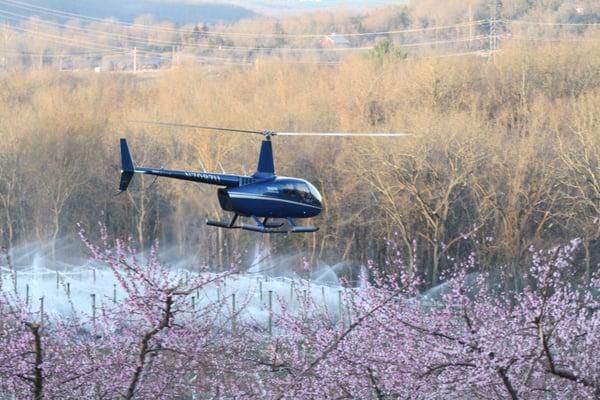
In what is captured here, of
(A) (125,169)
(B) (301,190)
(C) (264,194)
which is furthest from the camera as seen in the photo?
(A) (125,169)

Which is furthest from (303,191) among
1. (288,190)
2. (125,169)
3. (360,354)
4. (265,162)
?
(360,354)

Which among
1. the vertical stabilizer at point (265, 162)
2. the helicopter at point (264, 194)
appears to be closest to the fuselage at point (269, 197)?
the helicopter at point (264, 194)

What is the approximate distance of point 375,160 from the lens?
59.7m

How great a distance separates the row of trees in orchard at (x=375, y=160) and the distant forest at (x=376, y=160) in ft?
0.33

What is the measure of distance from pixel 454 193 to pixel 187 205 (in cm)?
1371

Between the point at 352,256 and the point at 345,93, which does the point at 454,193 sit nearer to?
the point at 352,256

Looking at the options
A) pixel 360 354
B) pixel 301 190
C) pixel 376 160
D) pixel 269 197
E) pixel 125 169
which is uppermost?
pixel 125 169

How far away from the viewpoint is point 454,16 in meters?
176

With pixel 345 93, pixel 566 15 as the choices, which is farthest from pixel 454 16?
pixel 345 93

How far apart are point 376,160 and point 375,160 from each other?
76 mm

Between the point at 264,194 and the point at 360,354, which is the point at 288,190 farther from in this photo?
the point at 360,354

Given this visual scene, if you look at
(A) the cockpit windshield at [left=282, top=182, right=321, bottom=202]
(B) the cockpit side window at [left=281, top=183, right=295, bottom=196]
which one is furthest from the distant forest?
(B) the cockpit side window at [left=281, top=183, right=295, bottom=196]

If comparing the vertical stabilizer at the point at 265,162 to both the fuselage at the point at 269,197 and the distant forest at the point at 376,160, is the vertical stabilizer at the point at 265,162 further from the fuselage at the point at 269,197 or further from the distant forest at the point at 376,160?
the distant forest at the point at 376,160

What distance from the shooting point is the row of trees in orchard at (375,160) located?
55531 millimetres
